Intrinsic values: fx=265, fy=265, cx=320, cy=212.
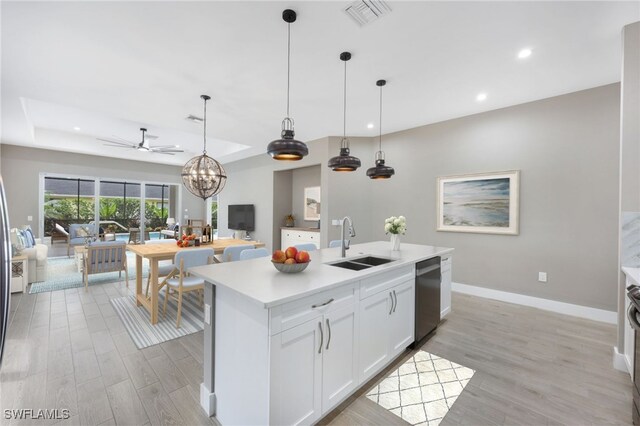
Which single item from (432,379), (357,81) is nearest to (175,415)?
(432,379)

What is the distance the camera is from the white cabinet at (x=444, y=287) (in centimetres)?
310

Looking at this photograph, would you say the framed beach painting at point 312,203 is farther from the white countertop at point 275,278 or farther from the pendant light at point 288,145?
the pendant light at point 288,145

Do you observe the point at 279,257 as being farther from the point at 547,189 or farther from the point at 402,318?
the point at 547,189

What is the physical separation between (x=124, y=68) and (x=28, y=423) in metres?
3.18

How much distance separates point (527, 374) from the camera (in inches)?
88.5

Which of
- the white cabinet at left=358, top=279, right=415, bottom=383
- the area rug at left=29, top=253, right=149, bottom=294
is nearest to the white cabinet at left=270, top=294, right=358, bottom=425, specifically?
the white cabinet at left=358, top=279, right=415, bottom=383

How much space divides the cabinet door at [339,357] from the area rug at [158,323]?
1.94m

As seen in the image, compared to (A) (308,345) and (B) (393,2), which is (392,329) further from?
(B) (393,2)

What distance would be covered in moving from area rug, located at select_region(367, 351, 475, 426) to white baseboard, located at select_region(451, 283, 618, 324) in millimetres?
2207

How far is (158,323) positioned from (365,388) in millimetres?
2536

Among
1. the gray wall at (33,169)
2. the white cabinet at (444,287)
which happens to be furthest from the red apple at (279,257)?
the gray wall at (33,169)

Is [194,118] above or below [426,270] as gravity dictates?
above

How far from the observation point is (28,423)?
1.71 meters

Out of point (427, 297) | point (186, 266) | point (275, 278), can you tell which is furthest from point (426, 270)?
point (186, 266)
